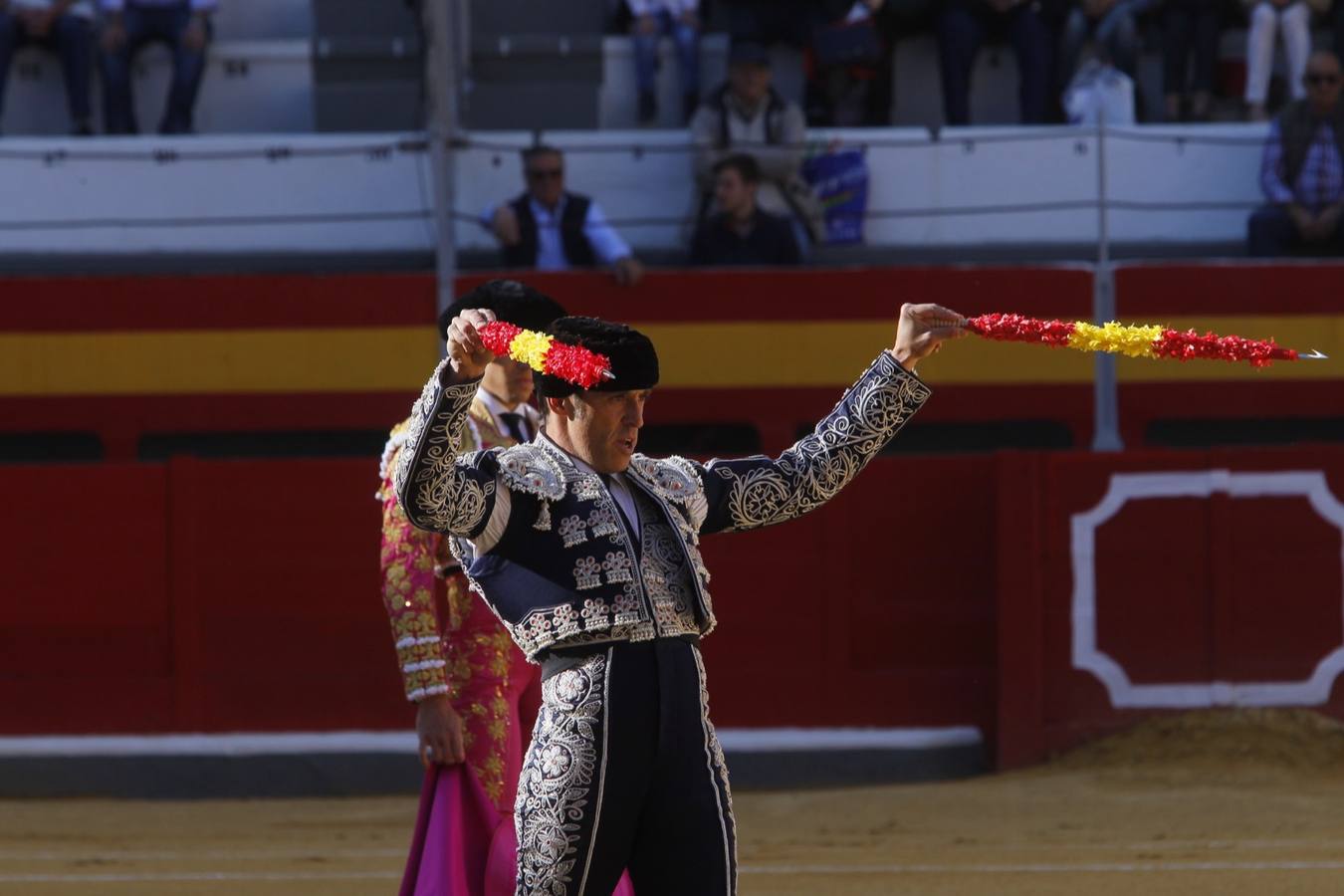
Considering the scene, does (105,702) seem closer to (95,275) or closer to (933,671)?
(95,275)

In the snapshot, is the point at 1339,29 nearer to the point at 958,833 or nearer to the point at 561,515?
the point at 958,833

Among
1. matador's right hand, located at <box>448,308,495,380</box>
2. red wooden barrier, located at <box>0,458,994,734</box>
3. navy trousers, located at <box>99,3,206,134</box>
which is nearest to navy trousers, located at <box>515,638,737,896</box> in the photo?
matador's right hand, located at <box>448,308,495,380</box>

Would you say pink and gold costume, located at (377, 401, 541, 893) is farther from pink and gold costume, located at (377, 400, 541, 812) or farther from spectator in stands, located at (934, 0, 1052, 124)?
spectator in stands, located at (934, 0, 1052, 124)

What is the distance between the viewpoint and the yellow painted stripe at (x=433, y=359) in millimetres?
7727

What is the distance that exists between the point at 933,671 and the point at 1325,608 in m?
1.22

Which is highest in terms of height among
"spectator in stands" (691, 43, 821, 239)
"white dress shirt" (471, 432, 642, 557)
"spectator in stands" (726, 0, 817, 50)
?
"spectator in stands" (726, 0, 817, 50)

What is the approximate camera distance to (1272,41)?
8578 mm

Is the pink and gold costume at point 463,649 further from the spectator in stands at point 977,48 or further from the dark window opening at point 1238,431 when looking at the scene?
the spectator in stands at point 977,48

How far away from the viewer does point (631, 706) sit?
2.63 meters

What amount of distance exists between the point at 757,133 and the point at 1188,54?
1978mm

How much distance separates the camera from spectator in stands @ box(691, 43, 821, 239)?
7844mm

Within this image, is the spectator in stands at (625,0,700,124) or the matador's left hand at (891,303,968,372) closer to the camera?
the matador's left hand at (891,303,968,372)

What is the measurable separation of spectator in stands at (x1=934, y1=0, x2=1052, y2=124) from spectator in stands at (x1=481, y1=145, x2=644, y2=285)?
5.50 feet

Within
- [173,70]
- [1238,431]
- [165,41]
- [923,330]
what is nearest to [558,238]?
[173,70]
